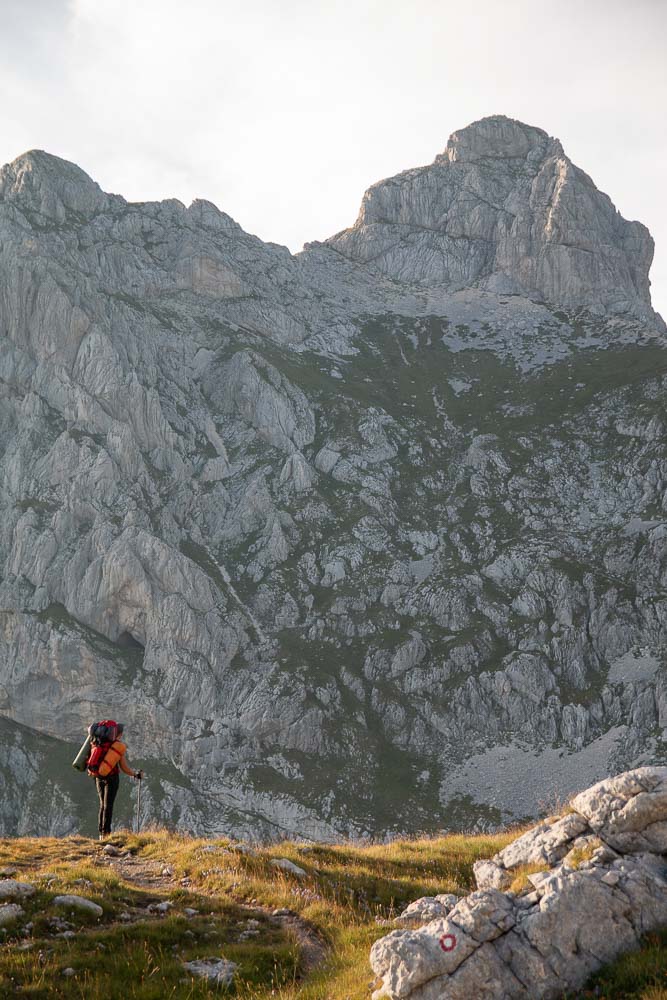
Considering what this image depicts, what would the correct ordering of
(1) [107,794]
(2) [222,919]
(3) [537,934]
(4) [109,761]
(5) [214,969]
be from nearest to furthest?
(3) [537,934], (5) [214,969], (2) [222,919], (4) [109,761], (1) [107,794]

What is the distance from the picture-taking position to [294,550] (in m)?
127

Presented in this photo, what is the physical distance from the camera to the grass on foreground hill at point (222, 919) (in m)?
10.3

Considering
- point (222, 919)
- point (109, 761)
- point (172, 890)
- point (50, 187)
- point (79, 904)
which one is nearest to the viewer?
point (79, 904)

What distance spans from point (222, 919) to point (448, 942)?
5797mm

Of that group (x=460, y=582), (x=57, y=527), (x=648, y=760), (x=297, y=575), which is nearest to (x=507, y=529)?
(x=460, y=582)

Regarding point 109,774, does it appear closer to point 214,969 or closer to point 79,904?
point 79,904

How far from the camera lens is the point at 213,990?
1060 cm

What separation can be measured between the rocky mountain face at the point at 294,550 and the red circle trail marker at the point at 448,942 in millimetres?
86501

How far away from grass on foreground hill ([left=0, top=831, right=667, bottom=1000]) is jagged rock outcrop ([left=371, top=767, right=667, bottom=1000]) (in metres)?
0.46

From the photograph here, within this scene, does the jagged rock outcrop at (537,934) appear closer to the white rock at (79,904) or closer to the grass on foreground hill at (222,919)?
the grass on foreground hill at (222,919)

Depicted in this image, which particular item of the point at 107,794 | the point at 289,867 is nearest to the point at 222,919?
the point at 289,867

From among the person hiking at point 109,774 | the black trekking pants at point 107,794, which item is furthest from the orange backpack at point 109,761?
the black trekking pants at point 107,794

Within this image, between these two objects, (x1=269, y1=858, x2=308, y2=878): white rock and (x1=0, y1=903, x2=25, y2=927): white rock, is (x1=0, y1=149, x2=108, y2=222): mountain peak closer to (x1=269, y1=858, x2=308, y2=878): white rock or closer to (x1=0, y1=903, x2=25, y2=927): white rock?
(x1=269, y1=858, x2=308, y2=878): white rock

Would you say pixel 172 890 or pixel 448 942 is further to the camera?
pixel 172 890
